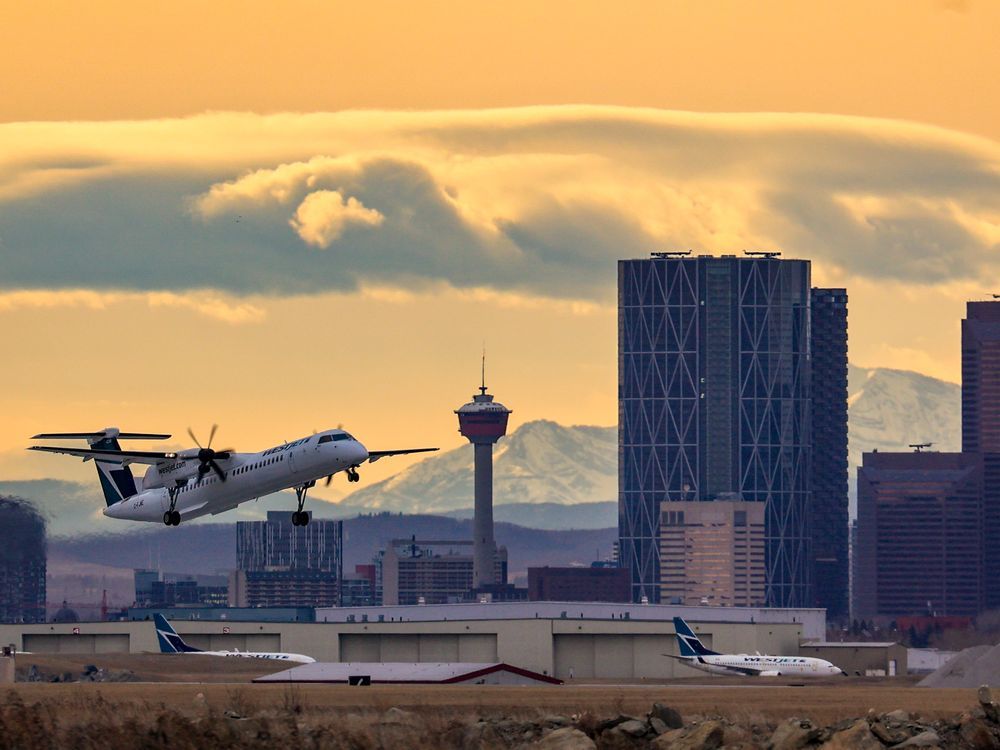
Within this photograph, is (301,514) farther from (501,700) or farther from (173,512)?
(501,700)

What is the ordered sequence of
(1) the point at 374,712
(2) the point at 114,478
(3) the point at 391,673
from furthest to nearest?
(2) the point at 114,478, (3) the point at 391,673, (1) the point at 374,712

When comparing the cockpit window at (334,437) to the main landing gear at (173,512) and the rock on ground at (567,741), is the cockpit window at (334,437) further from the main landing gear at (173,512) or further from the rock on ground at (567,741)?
the rock on ground at (567,741)

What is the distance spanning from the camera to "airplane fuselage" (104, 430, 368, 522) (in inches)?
4978

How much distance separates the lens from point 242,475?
13200 centimetres

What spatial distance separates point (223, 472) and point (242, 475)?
5.31 ft

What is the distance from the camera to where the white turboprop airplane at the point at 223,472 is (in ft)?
416

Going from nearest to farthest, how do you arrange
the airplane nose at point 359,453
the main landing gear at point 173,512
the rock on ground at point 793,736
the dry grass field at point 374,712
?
the rock on ground at point 793,736
the dry grass field at point 374,712
the airplane nose at point 359,453
the main landing gear at point 173,512

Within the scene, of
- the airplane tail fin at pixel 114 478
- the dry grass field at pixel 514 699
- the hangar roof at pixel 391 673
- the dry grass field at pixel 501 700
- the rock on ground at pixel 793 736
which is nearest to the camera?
the rock on ground at pixel 793 736

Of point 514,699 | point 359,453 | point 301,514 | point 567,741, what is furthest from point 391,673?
point 567,741

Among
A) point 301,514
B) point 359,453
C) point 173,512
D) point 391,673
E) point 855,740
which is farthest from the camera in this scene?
point 391,673

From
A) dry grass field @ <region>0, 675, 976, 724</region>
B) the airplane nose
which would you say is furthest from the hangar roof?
the airplane nose

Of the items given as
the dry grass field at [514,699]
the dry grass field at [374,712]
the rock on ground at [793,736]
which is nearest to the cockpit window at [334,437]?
the dry grass field at [514,699]

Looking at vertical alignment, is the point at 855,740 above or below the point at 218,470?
below

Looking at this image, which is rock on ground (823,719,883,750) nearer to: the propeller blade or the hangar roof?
the hangar roof
